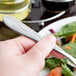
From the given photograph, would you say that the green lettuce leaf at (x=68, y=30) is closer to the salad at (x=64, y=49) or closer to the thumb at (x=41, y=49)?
the salad at (x=64, y=49)

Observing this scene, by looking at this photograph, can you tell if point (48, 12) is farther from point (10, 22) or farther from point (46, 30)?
point (10, 22)

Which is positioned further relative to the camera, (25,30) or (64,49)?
(64,49)

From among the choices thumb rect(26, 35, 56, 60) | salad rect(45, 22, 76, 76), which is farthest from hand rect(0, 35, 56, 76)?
salad rect(45, 22, 76, 76)

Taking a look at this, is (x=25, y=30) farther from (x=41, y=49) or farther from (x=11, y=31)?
(x=11, y=31)

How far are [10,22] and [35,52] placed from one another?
0.14 metres

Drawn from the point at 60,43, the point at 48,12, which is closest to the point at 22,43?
the point at 60,43

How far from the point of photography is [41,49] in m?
0.53

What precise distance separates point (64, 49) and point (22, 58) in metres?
0.21

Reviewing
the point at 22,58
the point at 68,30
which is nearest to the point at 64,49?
the point at 68,30

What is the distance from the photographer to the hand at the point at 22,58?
50cm

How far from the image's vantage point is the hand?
1.65 feet

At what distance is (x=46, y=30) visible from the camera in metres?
0.79

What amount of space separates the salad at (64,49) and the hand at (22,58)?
128 mm

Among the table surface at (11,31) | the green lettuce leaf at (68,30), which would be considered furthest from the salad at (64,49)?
the table surface at (11,31)
